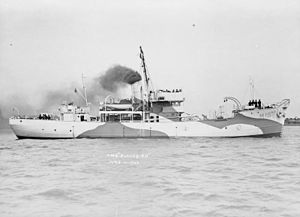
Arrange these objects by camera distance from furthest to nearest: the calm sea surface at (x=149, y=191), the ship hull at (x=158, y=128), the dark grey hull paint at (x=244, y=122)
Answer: the ship hull at (x=158, y=128)
the dark grey hull paint at (x=244, y=122)
the calm sea surface at (x=149, y=191)

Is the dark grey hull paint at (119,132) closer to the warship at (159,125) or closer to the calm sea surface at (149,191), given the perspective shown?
the warship at (159,125)

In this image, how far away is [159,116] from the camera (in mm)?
43000

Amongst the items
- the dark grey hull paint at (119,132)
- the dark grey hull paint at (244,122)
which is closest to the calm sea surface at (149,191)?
the dark grey hull paint at (119,132)

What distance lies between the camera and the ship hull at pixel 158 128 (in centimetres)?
4150

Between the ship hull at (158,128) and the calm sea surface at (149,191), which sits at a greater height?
the ship hull at (158,128)

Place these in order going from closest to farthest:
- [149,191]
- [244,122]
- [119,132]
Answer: [149,191]
[244,122]
[119,132]

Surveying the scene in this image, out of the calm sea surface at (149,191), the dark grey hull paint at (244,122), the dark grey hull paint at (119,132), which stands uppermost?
the dark grey hull paint at (244,122)

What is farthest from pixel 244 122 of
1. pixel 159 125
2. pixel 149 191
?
pixel 149 191

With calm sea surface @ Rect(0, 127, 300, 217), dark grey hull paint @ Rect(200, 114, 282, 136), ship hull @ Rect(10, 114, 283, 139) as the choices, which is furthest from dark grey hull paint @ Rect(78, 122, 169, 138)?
calm sea surface @ Rect(0, 127, 300, 217)

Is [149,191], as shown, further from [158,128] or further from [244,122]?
[244,122]

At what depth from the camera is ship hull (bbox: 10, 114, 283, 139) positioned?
41500mm

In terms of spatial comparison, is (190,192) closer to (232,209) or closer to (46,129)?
(232,209)

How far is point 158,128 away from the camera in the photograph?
4169 centimetres

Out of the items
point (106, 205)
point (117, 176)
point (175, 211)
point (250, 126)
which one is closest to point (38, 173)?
point (117, 176)
